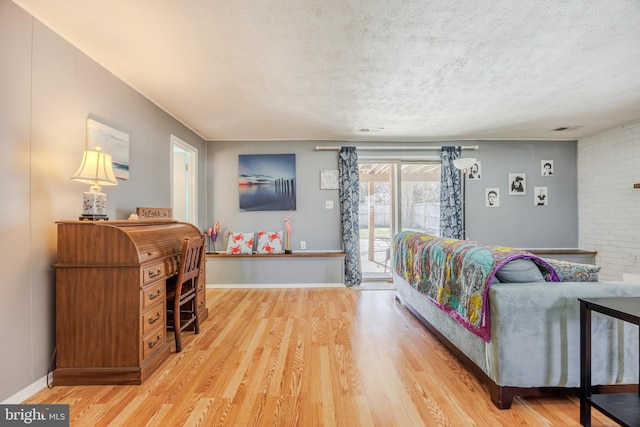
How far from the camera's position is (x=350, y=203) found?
4512mm

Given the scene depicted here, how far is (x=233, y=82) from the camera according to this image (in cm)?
258

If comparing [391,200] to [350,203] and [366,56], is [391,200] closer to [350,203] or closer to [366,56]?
[350,203]

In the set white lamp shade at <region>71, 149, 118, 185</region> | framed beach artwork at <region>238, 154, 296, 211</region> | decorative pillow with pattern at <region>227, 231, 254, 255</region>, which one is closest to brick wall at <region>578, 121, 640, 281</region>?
framed beach artwork at <region>238, 154, 296, 211</region>

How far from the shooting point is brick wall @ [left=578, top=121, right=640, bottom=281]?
150 inches

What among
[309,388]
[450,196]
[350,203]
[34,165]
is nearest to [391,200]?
[350,203]

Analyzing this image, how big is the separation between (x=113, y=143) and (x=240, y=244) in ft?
7.87

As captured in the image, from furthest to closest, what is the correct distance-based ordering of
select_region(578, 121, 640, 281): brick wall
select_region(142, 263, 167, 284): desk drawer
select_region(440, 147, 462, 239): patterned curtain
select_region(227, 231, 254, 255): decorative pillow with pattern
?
select_region(440, 147, 462, 239): patterned curtain → select_region(227, 231, 254, 255): decorative pillow with pattern → select_region(578, 121, 640, 281): brick wall → select_region(142, 263, 167, 284): desk drawer

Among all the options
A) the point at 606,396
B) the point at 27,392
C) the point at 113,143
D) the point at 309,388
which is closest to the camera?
the point at 606,396

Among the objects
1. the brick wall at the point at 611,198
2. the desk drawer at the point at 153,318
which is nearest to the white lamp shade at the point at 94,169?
the desk drawer at the point at 153,318

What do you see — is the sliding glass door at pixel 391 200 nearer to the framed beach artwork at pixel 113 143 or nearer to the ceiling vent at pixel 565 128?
the ceiling vent at pixel 565 128

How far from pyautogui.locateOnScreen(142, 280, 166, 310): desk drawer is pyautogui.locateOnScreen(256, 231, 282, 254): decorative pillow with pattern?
7.47ft

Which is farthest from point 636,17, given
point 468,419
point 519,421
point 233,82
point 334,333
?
point 334,333

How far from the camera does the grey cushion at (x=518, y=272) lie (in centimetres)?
166

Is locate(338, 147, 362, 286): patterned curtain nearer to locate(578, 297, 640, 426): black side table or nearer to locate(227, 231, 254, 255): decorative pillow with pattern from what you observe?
locate(227, 231, 254, 255): decorative pillow with pattern
